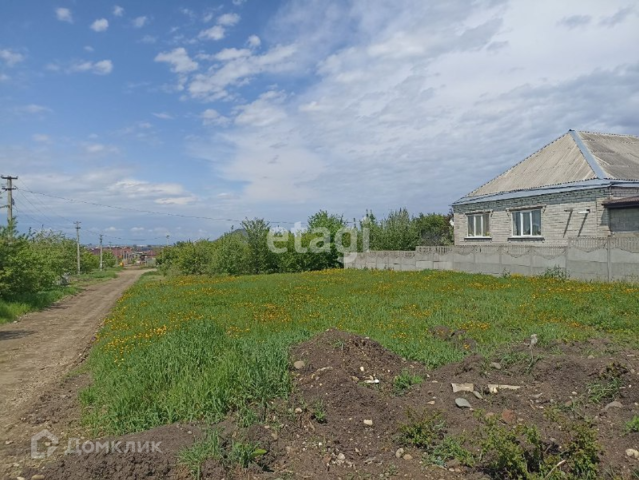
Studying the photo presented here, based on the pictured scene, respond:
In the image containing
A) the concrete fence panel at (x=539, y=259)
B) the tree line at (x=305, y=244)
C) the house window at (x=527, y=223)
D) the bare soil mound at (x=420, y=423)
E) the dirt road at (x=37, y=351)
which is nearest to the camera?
the bare soil mound at (x=420, y=423)

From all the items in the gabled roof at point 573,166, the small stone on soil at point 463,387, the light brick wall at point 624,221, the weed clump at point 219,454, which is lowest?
the weed clump at point 219,454

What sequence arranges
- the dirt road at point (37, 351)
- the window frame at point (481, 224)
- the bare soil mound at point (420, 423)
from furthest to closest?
the window frame at point (481, 224)
the dirt road at point (37, 351)
the bare soil mound at point (420, 423)

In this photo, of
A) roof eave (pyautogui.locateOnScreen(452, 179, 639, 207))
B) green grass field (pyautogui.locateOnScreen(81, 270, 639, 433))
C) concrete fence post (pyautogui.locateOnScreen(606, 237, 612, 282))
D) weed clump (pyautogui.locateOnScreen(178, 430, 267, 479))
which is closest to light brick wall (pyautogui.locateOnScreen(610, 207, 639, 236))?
roof eave (pyautogui.locateOnScreen(452, 179, 639, 207))

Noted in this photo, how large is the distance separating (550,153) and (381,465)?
2338 cm

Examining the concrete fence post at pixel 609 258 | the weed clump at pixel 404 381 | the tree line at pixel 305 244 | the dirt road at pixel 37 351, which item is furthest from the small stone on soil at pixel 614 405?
the tree line at pixel 305 244

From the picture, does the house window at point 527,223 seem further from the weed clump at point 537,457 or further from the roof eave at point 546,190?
the weed clump at point 537,457

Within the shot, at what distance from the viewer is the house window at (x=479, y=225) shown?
25.0 metres

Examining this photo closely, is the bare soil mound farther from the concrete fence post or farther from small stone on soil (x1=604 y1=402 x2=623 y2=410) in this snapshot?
the concrete fence post

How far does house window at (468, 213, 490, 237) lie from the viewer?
25.0 metres

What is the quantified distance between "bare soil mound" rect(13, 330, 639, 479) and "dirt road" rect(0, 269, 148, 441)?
984 millimetres

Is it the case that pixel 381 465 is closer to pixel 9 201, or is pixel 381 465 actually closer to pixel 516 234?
pixel 516 234

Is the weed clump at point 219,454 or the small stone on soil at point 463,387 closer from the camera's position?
the weed clump at point 219,454

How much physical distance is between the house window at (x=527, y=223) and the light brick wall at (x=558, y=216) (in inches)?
10.0

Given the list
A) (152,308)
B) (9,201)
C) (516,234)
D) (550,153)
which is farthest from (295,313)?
(9,201)
